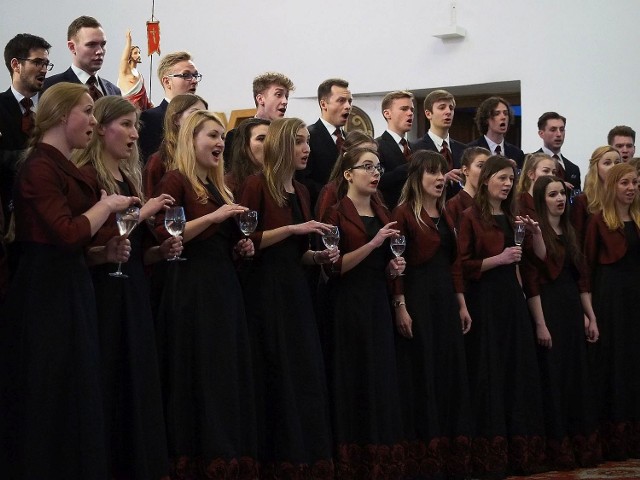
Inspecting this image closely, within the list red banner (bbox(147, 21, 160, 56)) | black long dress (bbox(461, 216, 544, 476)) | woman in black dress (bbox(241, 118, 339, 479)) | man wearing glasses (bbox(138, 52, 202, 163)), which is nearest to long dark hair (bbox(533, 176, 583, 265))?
black long dress (bbox(461, 216, 544, 476))

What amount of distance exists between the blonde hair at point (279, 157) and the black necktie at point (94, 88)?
129 cm

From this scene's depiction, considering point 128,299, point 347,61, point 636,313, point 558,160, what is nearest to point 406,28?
point 347,61

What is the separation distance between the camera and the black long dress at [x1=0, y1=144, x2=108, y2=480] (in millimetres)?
3869

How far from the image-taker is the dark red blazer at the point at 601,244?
674cm

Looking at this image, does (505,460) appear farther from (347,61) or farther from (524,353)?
(347,61)

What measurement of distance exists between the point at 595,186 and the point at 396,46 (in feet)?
14.8

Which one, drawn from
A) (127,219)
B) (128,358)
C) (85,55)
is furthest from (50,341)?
(85,55)

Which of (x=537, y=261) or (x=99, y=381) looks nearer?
(x=99, y=381)

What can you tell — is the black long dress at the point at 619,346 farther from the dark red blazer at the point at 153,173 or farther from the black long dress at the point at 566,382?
the dark red blazer at the point at 153,173

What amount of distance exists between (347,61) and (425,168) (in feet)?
18.7

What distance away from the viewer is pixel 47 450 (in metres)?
3.87

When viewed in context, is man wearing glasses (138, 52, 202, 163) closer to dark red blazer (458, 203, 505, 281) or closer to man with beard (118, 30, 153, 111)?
man with beard (118, 30, 153, 111)

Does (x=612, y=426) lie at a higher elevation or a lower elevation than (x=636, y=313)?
lower

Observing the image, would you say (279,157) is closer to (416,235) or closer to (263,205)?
(263,205)
